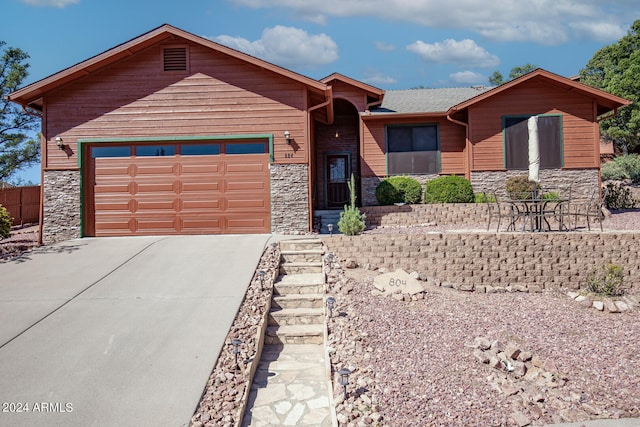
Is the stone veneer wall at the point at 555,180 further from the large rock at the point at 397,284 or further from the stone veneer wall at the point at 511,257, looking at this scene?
the large rock at the point at 397,284

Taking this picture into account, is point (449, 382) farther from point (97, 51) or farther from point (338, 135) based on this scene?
point (338, 135)

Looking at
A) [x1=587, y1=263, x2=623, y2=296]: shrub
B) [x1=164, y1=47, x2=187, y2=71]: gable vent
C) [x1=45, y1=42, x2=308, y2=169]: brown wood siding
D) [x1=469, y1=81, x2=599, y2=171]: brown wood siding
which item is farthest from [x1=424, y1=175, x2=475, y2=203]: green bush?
[x1=164, y1=47, x2=187, y2=71]: gable vent

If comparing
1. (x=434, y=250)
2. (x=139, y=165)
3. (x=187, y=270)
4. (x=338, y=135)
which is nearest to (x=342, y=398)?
(x=187, y=270)

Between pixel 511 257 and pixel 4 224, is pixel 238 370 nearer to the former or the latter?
pixel 511 257

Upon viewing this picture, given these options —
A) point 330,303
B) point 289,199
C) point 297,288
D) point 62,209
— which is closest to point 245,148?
point 289,199

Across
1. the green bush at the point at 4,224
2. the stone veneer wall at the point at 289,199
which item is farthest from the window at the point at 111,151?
the stone veneer wall at the point at 289,199

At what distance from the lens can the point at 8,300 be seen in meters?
6.77

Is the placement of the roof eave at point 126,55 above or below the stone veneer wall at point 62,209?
above

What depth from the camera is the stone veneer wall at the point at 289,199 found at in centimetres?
1120

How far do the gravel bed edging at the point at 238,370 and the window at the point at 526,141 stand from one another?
1048cm

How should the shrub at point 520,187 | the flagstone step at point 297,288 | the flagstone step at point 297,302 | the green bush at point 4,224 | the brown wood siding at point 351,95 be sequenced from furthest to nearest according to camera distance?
the brown wood siding at point 351,95 → the shrub at point 520,187 → the green bush at point 4,224 → the flagstone step at point 297,288 → the flagstone step at point 297,302

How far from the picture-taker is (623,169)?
19.3 m

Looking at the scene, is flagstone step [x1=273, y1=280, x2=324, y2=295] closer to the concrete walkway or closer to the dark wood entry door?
the concrete walkway

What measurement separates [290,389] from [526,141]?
1245 centimetres
